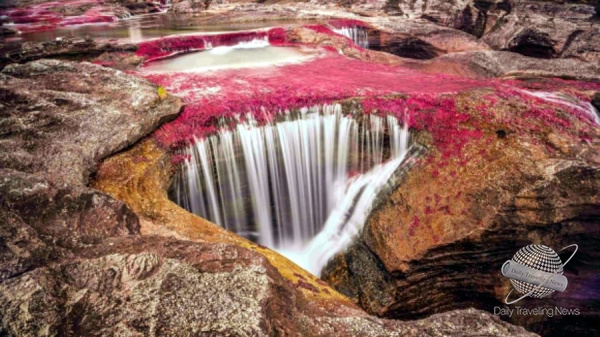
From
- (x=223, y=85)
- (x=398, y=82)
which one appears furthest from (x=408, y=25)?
(x=223, y=85)

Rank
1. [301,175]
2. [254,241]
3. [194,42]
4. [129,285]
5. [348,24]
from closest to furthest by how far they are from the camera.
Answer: [129,285]
[254,241]
[301,175]
[194,42]
[348,24]

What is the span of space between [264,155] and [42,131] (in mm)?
5454

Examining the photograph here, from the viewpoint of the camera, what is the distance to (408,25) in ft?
86.8

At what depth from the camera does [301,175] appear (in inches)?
457

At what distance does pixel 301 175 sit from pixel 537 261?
6621 mm

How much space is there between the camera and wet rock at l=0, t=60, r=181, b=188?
288 inches

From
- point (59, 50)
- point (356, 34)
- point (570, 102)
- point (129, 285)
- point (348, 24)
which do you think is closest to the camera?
point (129, 285)

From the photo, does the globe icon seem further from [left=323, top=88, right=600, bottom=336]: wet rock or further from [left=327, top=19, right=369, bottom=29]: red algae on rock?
[left=327, top=19, right=369, bottom=29]: red algae on rock

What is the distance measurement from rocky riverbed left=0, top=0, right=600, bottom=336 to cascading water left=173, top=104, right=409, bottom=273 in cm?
34

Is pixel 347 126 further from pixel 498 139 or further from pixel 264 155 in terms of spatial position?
pixel 498 139

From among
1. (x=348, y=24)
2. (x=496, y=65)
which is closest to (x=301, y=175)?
(x=496, y=65)

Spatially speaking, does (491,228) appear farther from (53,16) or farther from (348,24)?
(53,16)

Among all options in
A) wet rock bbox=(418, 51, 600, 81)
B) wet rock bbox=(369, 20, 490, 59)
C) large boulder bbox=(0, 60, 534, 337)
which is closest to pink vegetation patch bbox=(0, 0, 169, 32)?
wet rock bbox=(369, 20, 490, 59)

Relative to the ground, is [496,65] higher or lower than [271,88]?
lower
